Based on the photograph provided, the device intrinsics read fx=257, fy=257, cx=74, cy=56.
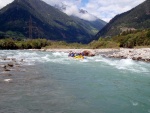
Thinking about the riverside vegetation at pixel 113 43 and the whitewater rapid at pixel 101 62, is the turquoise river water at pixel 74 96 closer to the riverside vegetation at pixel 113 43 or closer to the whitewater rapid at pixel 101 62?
the whitewater rapid at pixel 101 62

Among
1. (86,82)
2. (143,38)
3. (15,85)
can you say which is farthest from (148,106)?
(143,38)

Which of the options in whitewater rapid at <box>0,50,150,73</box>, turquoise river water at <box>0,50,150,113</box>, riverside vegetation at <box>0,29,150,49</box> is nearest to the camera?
turquoise river water at <box>0,50,150,113</box>

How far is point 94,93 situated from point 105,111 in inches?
215

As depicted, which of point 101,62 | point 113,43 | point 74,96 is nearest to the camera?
point 74,96

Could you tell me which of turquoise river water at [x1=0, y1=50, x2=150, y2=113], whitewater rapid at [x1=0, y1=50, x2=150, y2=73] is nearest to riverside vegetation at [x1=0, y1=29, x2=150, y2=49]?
whitewater rapid at [x1=0, y1=50, x2=150, y2=73]

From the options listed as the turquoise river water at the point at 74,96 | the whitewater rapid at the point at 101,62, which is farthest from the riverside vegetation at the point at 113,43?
the turquoise river water at the point at 74,96

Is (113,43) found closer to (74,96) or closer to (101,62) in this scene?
(101,62)

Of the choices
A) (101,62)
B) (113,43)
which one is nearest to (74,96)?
(101,62)

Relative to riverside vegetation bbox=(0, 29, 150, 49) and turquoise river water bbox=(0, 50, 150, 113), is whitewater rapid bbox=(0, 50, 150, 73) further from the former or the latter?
riverside vegetation bbox=(0, 29, 150, 49)

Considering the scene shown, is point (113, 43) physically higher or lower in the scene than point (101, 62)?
higher

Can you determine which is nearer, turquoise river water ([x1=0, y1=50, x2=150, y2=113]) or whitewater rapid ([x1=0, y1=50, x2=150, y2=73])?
turquoise river water ([x1=0, y1=50, x2=150, y2=113])

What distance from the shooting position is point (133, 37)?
396 feet

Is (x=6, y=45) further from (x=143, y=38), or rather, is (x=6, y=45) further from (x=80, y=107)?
(x=80, y=107)

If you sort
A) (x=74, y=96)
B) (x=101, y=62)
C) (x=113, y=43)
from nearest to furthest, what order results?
(x=74, y=96) < (x=101, y=62) < (x=113, y=43)
